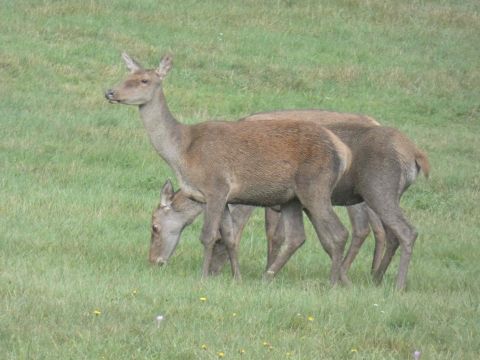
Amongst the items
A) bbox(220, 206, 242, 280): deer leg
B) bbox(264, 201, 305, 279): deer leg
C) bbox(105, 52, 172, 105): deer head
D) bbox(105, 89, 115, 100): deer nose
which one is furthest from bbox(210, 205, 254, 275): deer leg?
bbox(105, 89, 115, 100): deer nose

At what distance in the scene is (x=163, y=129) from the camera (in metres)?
10.9

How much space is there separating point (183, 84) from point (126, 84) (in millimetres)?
10375

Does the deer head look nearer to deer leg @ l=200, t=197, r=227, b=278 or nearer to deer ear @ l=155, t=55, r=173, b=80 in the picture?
deer ear @ l=155, t=55, r=173, b=80

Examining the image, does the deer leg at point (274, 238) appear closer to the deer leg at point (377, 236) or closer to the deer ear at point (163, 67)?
the deer leg at point (377, 236)

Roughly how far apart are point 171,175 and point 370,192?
15.5 ft

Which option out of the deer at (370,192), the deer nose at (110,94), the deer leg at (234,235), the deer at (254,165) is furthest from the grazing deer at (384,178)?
the deer nose at (110,94)

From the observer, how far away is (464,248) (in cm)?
1232

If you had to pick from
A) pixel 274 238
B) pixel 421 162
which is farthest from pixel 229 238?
pixel 421 162

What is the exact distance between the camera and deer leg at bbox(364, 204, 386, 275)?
11789 mm

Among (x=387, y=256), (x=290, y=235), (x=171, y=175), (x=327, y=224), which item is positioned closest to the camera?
(x=327, y=224)

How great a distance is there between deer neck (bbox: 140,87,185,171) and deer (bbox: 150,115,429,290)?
73cm

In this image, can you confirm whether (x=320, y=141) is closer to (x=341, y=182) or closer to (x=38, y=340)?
(x=341, y=182)

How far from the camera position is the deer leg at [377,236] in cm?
1179

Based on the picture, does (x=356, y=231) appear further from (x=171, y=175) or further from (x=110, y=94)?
(x=171, y=175)
